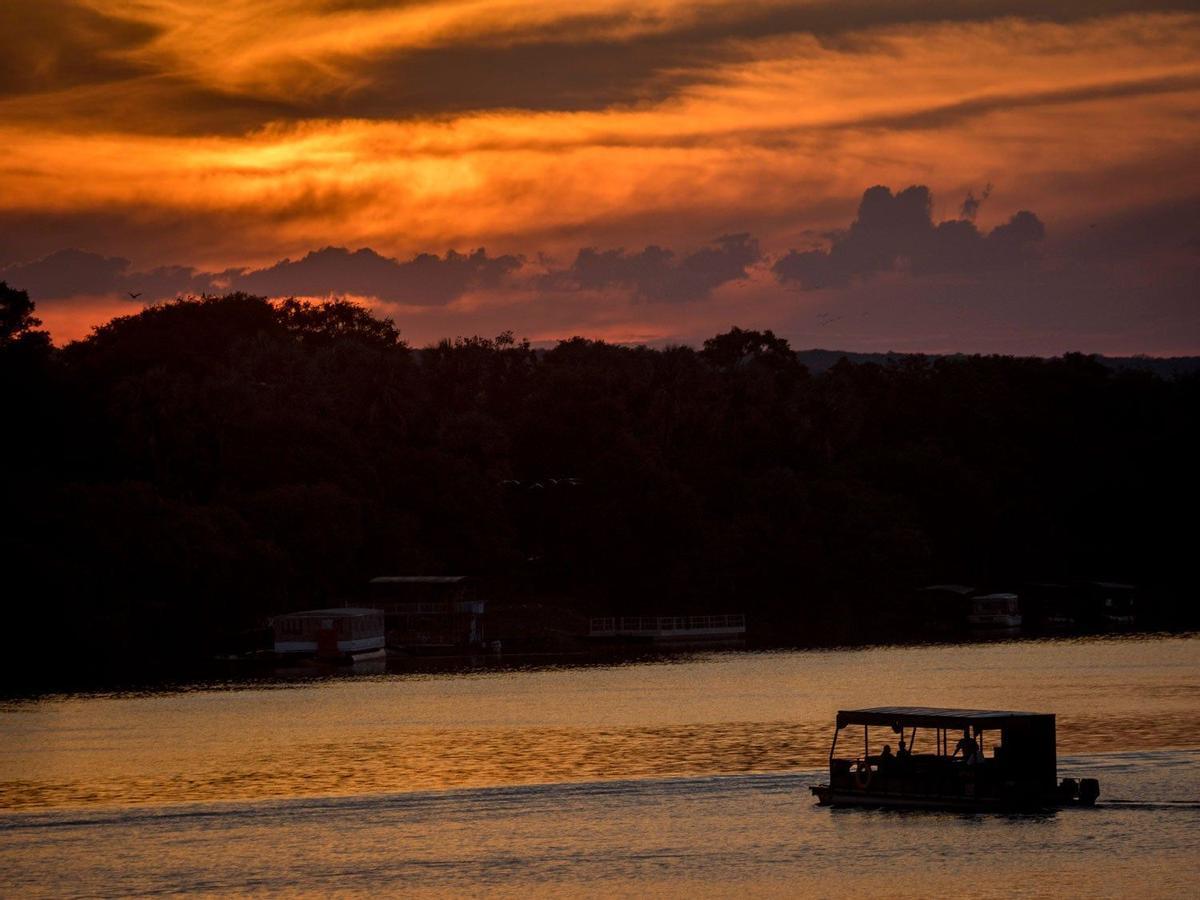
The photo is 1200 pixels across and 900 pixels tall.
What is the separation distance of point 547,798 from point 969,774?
17356mm

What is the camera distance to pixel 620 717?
339 feet

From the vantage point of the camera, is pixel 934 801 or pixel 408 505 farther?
pixel 408 505

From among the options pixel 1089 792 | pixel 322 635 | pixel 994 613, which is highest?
pixel 322 635

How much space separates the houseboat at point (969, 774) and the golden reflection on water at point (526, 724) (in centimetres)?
1191

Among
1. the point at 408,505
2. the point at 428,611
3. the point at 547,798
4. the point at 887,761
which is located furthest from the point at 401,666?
the point at 887,761

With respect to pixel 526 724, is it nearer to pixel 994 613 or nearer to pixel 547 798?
pixel 547 798

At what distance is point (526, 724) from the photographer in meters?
99.6

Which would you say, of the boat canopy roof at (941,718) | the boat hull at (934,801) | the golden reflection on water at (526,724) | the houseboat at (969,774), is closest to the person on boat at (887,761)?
the houseboat at (969,774)

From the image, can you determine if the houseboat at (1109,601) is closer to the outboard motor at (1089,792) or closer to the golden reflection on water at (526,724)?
the golden reflection on water at (526,724)

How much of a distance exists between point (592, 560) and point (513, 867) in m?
118

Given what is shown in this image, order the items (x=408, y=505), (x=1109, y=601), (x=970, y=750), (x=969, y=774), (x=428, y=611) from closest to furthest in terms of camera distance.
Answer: (x=969, y=774) → (x=970, y=750) → (x=428, y=611) → (x=408, y=505) → (x=1109, y=601)

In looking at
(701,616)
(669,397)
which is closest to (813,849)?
(701,616)

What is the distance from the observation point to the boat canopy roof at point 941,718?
6481cm

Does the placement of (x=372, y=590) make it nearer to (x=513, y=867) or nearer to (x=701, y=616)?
(x=701, y=616)
